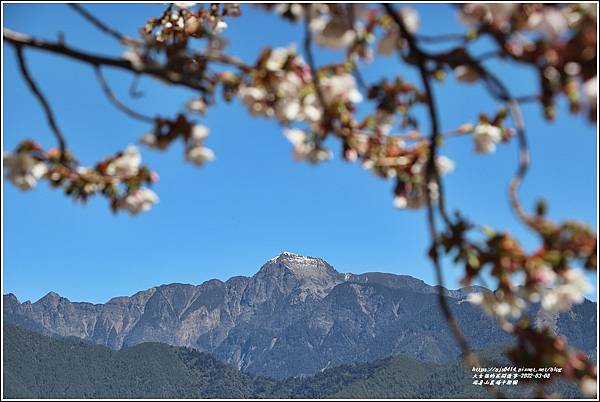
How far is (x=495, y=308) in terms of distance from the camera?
2789 mm

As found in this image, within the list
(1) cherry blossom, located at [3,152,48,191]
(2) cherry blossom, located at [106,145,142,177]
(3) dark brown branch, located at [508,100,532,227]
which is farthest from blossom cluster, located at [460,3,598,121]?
(1) cherry blossom, located at [3,152,48,191]

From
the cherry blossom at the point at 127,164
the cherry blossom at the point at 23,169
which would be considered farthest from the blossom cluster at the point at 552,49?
the cherry blossom at the point at 23,169

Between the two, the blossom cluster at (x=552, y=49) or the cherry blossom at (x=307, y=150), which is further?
the cherry blossom at (x=307, y=150)

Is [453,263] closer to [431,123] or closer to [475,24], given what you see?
[431,123]

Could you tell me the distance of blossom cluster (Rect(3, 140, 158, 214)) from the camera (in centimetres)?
328

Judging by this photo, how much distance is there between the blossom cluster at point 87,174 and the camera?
3.28 metres

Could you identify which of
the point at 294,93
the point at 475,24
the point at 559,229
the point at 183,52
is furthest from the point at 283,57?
the point at 559,229

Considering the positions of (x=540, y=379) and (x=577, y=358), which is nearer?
(x=577, y=358)

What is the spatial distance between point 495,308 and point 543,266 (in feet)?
1.02

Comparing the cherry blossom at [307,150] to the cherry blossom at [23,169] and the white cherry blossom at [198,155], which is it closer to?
the white cherry blossom at [198,155]

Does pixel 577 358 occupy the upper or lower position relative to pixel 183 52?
lower

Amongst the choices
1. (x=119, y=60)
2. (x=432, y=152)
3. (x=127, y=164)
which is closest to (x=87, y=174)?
(x=127, y=164)

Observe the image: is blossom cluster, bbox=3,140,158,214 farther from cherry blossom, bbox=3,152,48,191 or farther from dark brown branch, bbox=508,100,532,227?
dark brown branch, bbox=508,100,532,227

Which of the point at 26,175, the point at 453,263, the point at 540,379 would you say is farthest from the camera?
the point at 26,175
